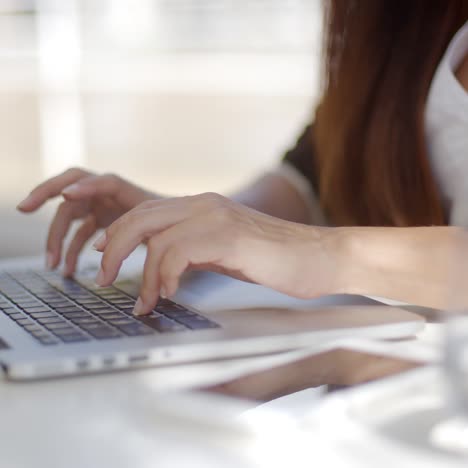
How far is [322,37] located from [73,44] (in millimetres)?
4750

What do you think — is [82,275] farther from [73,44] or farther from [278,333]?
[73,44]

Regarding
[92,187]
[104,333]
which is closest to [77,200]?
[92,187]

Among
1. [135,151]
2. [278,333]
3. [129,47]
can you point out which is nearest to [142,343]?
[278,333]

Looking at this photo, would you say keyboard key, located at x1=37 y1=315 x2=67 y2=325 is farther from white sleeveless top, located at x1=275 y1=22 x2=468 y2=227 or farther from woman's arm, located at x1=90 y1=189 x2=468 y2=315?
white sleeveless top, located at x1=275 y1=22 x2=468 y2=227

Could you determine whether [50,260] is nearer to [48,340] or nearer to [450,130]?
[48,340]

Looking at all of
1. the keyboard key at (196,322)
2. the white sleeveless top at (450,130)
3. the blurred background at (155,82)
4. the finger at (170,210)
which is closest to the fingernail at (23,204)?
the finger at (170,210)

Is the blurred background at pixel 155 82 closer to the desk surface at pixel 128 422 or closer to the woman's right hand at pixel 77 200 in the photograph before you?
the woman's right hand at pixel 77 200

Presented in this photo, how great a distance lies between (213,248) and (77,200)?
360 millimetres

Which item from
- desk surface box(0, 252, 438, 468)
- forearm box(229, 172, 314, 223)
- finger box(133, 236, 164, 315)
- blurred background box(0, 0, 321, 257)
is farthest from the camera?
blurred background box(0, 0, 321, 257)

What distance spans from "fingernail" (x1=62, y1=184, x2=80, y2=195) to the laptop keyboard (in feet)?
0.45

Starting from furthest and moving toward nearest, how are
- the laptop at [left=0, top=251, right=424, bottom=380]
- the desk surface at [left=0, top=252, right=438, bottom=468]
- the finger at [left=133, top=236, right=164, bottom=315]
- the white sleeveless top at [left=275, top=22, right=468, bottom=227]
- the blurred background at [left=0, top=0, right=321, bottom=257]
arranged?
the blurred background at [left=0, top=0, right=321, bottom=257] → the white sleeveless top at [left=275, top=22, right=468, bottom=227] → the finger at [left=133, top=236, right=164, bottom=315] → the laptop at [left=0, top=251, right=424, bottom=380] → the desk surface at [left=0, top=252, right=438, bottom=468]

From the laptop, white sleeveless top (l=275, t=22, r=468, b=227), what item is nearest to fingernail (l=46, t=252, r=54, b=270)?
the laptop

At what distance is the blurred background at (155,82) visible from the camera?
5.70m

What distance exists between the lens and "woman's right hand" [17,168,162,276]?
100 cm
